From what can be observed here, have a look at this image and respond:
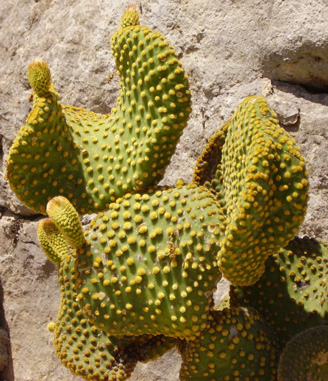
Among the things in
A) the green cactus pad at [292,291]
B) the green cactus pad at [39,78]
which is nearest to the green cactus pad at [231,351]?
the green cactus pad at [292,291]

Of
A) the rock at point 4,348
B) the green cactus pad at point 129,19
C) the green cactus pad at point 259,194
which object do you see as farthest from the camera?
the rock at point 4,348

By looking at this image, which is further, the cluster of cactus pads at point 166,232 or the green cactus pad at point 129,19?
the green cactus pad at point 129,19

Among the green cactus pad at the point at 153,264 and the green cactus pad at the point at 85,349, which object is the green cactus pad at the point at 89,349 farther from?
the green cactus pad at the point at 153,264

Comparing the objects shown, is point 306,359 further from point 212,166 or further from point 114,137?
point 114,137

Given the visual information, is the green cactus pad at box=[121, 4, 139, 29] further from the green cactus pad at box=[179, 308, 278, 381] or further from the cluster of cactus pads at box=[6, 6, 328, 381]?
the green cactus pad at box=[179, 308, 278, 381]

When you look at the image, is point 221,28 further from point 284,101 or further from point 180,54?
point 284,101

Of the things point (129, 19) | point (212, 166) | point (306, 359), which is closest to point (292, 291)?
point (306, 359)

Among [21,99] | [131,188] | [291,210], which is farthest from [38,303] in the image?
[291,210]
